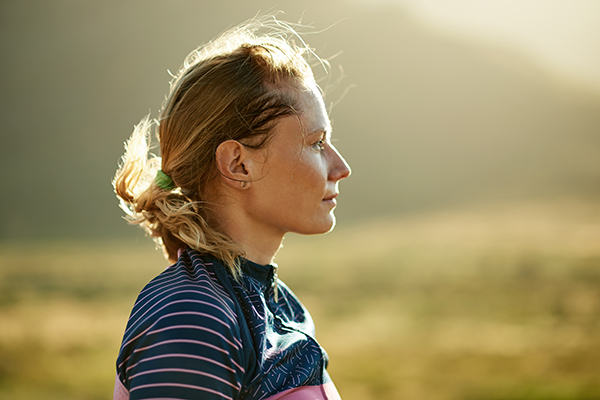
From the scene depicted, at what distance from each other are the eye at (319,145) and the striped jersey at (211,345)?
1.33 feet

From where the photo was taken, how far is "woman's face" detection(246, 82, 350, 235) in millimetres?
1446

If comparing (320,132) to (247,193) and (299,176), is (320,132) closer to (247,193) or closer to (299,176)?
(299,176)

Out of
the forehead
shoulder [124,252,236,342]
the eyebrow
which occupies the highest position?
the forehead

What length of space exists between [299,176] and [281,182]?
6 cm

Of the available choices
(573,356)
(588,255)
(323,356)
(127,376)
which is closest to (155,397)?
(127,376)

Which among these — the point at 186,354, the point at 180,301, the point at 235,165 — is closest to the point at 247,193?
the point at 235,165

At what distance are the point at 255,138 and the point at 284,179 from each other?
15 cm

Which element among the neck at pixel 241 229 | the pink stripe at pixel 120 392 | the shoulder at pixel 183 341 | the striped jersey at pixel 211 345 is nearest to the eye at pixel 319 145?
the neck at pixel 241 229

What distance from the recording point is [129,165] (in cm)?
171

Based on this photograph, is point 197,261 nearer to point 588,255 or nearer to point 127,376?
point 127,376

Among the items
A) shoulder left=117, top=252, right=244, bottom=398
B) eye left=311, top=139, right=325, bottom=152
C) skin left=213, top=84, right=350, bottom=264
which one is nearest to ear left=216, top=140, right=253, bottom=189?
skin left=213, top=84, right=350, bottom=264

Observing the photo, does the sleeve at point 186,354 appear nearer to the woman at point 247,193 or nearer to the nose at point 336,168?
the woman at point 247,193

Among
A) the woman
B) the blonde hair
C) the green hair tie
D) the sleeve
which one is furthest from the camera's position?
the green hair tie

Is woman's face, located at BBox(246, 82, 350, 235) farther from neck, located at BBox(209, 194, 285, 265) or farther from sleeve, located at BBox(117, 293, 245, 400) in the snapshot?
sleeve, located at BBox(117, 293, 245, 400)
